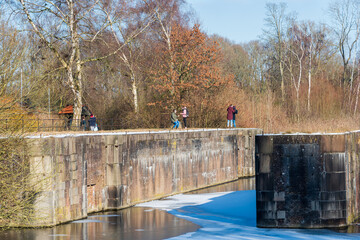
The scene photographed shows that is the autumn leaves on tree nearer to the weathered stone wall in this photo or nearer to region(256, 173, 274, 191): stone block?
the weathered stone wall

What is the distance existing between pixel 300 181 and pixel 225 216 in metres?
4.81

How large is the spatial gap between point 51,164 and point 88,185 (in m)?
Answer: 3.45

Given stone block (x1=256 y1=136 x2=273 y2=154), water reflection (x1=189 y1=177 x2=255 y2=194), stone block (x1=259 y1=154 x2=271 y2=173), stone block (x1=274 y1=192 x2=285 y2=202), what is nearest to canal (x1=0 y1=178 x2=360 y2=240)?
stone block (x1=274 y1=192 x2=285 y2=202)

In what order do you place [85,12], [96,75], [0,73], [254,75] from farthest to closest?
[254,75] → [96,75] → [85,12] → [0,73]

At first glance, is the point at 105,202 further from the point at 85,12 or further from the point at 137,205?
the point at 85,12

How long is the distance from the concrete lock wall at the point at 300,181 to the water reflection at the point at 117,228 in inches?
119

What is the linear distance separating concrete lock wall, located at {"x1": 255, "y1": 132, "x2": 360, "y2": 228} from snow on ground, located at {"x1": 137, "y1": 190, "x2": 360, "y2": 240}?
510 mm

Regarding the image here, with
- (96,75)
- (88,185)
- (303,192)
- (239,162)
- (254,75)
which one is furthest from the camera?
(254,75)

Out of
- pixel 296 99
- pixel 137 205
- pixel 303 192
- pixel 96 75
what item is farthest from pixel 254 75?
pixel 303 192

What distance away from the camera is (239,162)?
40.7 meters

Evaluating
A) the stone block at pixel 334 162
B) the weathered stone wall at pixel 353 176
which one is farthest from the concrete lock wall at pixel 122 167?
the weathered stone wall at pixel 353 176

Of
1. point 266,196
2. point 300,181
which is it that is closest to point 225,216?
point 266,196

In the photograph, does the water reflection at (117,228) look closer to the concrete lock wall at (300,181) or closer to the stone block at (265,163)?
the concrete lock wall at (300,181)

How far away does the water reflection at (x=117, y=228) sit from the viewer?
66.9ft
